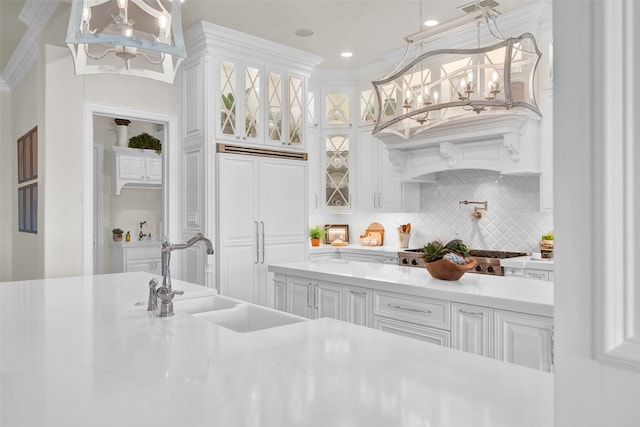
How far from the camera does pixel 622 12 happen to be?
0.51 metres

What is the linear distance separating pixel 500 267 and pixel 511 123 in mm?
1212

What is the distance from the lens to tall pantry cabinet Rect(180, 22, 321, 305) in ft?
13.5

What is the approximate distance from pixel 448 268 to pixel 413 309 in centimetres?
31

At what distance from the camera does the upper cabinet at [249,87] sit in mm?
4105

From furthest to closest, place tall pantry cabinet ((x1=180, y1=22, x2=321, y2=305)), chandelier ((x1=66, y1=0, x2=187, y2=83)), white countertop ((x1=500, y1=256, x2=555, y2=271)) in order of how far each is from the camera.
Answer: tall pantry cabinet ((x1=180, y1=22, x2=321, y2=305))
white countertop ((x1=500, y1=256, x2=555, y2=271))
chandelier ((x1=66, y1=0, x2=187, y2=83))

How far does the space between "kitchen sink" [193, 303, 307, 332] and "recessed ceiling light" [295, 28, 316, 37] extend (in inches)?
114

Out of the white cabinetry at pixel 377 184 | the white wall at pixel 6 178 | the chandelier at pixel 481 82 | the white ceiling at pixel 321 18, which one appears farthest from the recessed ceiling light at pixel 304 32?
the white wall at pixel 6 178

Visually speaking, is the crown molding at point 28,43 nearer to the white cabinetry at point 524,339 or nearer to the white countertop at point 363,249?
the white countertop at point 363,249

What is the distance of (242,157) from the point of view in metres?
4.29

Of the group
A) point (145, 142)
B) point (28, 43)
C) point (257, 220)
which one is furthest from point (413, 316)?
point (145, 142)

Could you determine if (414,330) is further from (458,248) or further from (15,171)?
(15,171)

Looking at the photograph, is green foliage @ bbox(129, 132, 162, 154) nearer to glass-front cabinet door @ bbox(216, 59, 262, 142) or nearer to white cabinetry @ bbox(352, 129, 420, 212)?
glass-front cabinet door @ bbox(216, 59, 262, 142)

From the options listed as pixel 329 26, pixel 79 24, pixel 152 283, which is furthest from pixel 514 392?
pixel 329 26

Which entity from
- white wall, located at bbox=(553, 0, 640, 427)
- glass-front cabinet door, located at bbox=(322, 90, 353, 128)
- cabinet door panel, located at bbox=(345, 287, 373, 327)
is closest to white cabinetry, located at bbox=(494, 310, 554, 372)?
cabinet door panel, located at bbox=(345, 287, 373, 327)
